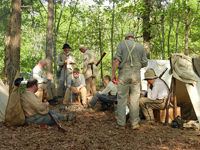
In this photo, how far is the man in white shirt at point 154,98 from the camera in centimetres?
537

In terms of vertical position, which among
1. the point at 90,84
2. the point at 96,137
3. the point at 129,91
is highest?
the point at 129,91

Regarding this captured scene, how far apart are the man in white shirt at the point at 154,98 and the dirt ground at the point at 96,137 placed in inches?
15.6

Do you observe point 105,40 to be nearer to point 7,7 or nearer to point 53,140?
point 7,7

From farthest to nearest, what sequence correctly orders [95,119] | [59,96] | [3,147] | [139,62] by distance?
[59,96], [95,119], [139,62], [3,147]

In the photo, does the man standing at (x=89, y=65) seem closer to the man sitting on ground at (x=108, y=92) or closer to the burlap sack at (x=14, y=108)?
the man sitting on ground at (x=108, y=92)

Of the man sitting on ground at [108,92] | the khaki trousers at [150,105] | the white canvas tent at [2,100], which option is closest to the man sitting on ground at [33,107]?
the white canvas tent at [2,100]

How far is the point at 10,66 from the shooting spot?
626cm

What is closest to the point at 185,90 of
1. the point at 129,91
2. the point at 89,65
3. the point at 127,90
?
the point at 129,91

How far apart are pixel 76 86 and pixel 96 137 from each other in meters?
3.69

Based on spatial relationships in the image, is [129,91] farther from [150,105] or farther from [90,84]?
[90,84]

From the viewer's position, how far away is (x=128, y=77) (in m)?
4.87

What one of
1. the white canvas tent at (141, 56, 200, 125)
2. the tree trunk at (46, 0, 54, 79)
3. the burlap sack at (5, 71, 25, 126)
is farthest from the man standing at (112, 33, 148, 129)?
the tree trunk at (46, 0, 54, 79)

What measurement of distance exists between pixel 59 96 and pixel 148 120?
4.64 metres

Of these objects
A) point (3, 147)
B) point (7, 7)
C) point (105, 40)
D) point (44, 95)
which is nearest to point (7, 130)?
point (3, 147)
